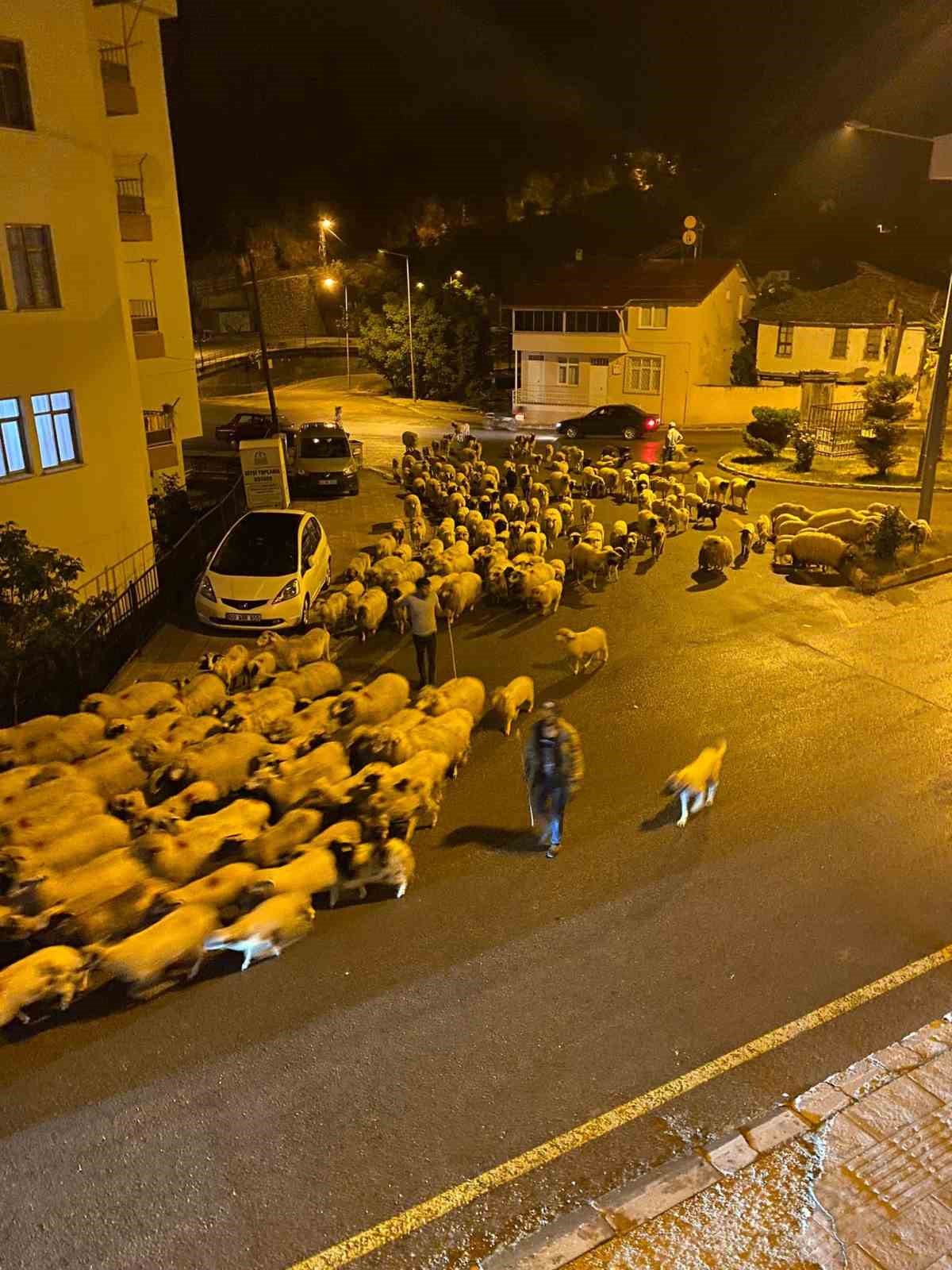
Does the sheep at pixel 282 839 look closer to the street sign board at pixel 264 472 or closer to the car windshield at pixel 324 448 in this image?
the street sign board at pixel 264 472

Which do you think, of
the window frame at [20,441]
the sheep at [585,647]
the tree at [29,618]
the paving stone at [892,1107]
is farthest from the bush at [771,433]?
the paving stone at [892,1107]

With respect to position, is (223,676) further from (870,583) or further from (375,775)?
(870,583)

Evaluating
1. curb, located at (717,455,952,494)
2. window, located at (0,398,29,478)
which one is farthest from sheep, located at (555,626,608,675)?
curb, located at (717,455,952,494)

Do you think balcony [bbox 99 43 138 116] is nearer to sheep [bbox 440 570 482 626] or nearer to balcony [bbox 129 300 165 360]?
balcony [bbox 129 300 165 360]

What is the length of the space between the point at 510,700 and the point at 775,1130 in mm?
6210

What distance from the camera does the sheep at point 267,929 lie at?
7.26m

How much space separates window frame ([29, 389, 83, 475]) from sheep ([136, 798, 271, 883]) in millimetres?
10093

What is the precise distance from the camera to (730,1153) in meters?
5.66

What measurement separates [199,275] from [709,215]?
4036 cm

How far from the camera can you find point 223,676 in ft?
39.9

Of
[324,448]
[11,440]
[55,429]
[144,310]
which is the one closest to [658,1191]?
[11,440]

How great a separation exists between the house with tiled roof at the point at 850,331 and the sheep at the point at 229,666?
32.9 meters

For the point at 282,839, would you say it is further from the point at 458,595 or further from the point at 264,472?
the point at 264,472

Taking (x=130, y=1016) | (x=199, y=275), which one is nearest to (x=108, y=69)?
(x=130, y=1016)
